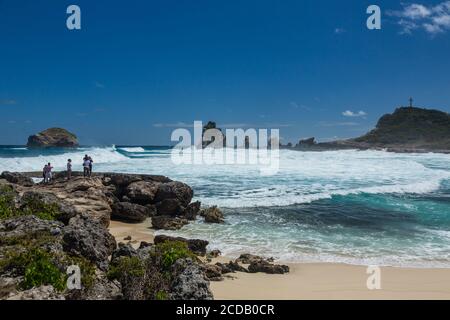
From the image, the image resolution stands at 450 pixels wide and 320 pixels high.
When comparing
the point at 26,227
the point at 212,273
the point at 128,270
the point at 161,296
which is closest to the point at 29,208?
the point at 26,227

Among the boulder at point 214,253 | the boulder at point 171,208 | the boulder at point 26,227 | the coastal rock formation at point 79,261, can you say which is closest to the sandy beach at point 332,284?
the coastal rock formation at point 79,261

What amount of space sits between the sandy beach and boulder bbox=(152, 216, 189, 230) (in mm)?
5806

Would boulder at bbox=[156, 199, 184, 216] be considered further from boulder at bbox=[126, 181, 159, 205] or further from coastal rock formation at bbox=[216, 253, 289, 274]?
coastal rock formation at bbox=[216, 253, 289, 274]

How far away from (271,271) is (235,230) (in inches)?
190

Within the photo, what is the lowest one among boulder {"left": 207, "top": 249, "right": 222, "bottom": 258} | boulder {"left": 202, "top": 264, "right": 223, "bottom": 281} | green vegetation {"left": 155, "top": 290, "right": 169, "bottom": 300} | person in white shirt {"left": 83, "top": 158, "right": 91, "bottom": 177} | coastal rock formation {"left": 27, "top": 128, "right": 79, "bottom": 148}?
boulder {"left": 207, "top": 249, "right": 222, "bottom": 258}

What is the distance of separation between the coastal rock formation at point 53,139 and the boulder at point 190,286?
126188 millimetres

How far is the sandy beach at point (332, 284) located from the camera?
820 centimetres

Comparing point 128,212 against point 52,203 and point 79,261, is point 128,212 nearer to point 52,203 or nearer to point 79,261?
point 52,203

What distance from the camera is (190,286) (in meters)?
6.25

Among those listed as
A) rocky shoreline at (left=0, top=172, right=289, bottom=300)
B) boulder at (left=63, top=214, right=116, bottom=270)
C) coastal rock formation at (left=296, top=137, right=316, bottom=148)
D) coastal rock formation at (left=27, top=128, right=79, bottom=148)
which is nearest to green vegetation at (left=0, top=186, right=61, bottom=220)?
rocky shoreline at (left=0, top=172, right=289, bottom=300)

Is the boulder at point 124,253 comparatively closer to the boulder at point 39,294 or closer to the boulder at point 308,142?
the boulder at point 39,294

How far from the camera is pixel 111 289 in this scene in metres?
6.55

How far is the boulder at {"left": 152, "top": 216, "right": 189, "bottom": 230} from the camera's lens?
14.7 m

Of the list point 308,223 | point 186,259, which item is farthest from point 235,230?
point 186,259
